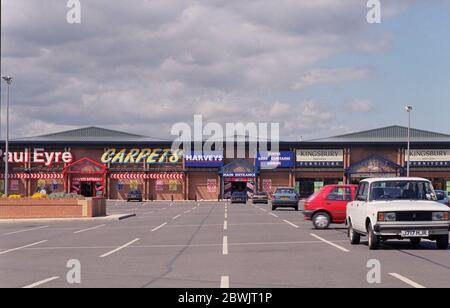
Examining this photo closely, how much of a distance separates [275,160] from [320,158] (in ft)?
17.7

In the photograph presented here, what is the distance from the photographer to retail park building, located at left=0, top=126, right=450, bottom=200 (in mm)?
77938

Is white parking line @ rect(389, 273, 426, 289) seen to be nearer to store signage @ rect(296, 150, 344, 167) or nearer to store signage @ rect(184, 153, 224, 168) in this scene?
store signage @ rect(184, 153, 224, 168)

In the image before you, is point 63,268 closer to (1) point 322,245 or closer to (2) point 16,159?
(1) point 322,245

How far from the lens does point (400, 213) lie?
16.4 meters

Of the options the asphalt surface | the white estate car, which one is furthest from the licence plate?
the asphalt surface

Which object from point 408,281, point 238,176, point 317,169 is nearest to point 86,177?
point 238,176

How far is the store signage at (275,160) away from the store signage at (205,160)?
462cm

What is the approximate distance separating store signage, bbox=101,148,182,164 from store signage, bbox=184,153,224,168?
1.70 metres

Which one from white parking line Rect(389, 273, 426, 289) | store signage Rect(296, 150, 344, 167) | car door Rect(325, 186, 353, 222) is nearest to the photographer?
white parking line Rect(389, 273, 426, 289)

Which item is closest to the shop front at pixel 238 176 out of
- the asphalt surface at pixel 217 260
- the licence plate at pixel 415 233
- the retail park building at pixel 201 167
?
the retail park building at pixel 201 167

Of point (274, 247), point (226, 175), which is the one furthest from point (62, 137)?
point (274, 247)

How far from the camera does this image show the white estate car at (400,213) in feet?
53.5

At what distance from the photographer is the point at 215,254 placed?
1622 cm

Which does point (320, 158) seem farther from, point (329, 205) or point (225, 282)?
point (225, 282)
